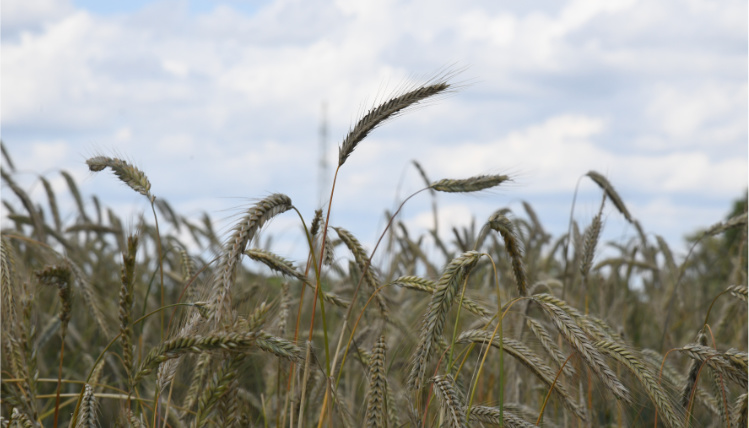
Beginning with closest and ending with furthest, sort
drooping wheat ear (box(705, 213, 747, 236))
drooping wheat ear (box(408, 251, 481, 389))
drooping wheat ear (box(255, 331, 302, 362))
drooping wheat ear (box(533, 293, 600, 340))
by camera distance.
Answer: drooping wheat ear (box(255, 331, 302, 362))
drooping wheat ear (box(408, 251, 481, 389))
drooping wheat ear (box(533, 293, 600, 340))
drooping wheat ear (box(705, 213, 747, 236))

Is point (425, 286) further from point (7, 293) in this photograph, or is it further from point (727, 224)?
point (727, 224)

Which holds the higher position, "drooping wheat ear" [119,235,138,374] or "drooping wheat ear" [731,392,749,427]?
"drooping wheat ear" [119,235,138,374]

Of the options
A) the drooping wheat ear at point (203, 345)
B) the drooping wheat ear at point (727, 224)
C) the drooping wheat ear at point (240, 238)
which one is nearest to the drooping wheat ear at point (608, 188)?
the drooping wheat ear at point (727, 224)

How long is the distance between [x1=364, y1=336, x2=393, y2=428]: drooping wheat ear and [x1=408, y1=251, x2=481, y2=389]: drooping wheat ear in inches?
5.0

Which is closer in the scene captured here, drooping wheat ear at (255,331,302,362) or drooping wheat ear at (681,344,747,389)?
drooping wheat ear at (255,331,302,362)

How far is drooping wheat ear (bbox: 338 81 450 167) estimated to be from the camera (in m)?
2.32

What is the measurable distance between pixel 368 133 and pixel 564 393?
3.96 feet

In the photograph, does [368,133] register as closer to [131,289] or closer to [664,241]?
[131,289]

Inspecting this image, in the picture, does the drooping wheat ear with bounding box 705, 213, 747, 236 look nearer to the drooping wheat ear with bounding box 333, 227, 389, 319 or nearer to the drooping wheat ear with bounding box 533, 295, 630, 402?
the drooping wheat ear with bounding box 533, 295, 630, 402

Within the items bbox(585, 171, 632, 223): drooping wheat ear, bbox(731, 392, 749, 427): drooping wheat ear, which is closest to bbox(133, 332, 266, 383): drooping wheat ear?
bbox(731, 392, 749, 427): drooping wheat ear

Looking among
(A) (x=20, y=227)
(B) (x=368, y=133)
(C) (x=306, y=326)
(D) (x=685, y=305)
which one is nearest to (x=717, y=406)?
(B) (x=368, y=133)

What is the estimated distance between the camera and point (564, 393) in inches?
98.6

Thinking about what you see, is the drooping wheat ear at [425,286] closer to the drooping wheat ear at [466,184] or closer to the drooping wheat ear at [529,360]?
the drooping wheat ear at [529,360]

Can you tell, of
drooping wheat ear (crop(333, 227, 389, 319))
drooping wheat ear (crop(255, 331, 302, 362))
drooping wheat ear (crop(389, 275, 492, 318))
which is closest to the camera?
drooping wheat ear (crop(255, 331, 302, 362))
